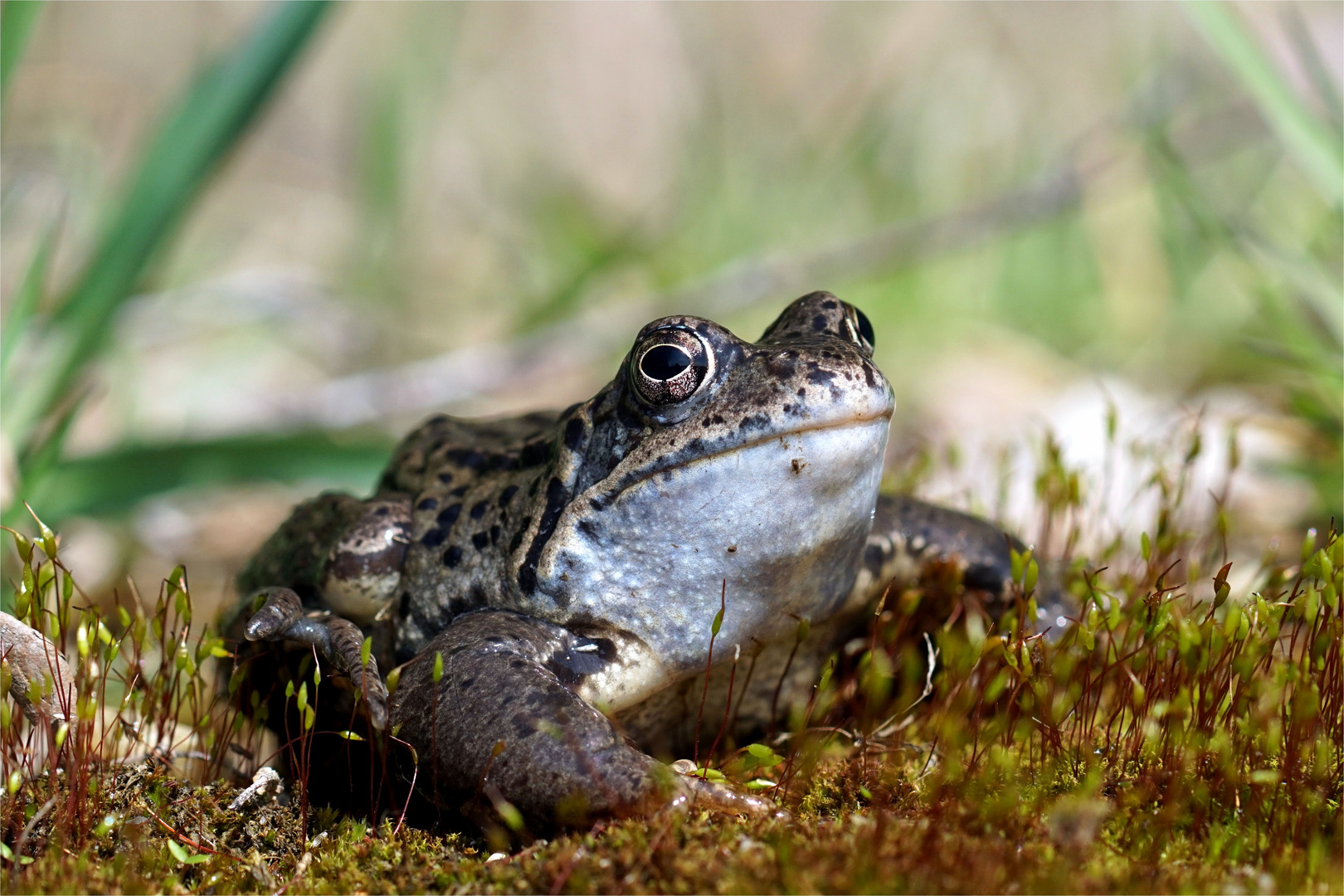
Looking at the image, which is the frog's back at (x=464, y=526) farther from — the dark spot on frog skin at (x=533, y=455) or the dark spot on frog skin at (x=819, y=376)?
the dark spot on frog skin at (x=819, y=376)

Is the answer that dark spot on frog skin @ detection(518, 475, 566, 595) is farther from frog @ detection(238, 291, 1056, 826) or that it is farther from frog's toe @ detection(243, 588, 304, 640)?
frog's toe @ detection(243, 588, 304, 640)

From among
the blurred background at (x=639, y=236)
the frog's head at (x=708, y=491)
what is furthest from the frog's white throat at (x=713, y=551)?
the blurred background at (x=639, y=236)

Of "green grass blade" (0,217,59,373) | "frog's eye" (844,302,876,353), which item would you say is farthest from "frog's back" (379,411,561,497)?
"green grass blade" (0,217,59,373)

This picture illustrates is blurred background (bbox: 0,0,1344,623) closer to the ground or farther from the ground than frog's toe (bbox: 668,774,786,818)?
farther from the ground

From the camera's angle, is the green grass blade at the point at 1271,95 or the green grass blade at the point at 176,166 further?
the green grass blade at the point at 176,166

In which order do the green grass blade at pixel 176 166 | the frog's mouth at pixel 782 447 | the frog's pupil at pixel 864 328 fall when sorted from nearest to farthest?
the frog's mouth at pixel 782 447 < the frog's pupil at pixel 864 328 < the green grass blade at pixel 176 166

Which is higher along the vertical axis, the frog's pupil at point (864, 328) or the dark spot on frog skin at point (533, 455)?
the frog's pupil at point (864, 328)
